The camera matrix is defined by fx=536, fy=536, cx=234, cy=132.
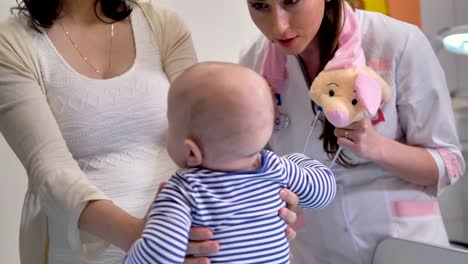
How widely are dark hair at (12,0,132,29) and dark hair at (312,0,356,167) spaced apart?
35 cm

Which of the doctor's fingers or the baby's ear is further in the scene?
the doctor's fingers

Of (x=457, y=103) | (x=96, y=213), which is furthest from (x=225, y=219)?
(x=457, y=103)

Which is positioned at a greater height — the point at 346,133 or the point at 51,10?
the point at 51,10

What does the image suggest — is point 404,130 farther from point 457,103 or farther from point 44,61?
point 44,61

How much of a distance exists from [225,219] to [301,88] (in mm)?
445

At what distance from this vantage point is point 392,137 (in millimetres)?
977

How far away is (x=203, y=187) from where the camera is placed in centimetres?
61

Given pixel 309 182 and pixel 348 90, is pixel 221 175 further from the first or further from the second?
pixel 348 90

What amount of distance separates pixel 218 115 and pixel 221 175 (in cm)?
7

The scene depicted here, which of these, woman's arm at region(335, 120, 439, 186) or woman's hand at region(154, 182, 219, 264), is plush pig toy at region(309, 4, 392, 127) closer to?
woman's arm at region(335, 120, 439, 186)

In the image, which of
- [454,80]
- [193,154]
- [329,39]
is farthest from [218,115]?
[454,80]

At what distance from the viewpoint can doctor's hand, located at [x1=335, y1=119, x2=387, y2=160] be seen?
86 cm

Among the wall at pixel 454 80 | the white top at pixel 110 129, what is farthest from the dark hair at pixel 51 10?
the wall at pixel 454 80

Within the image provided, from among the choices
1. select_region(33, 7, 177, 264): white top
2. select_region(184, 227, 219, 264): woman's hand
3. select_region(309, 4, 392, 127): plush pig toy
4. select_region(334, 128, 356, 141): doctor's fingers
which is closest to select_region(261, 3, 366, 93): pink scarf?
select_region(309, 4, 392, 127): plush pig toy
